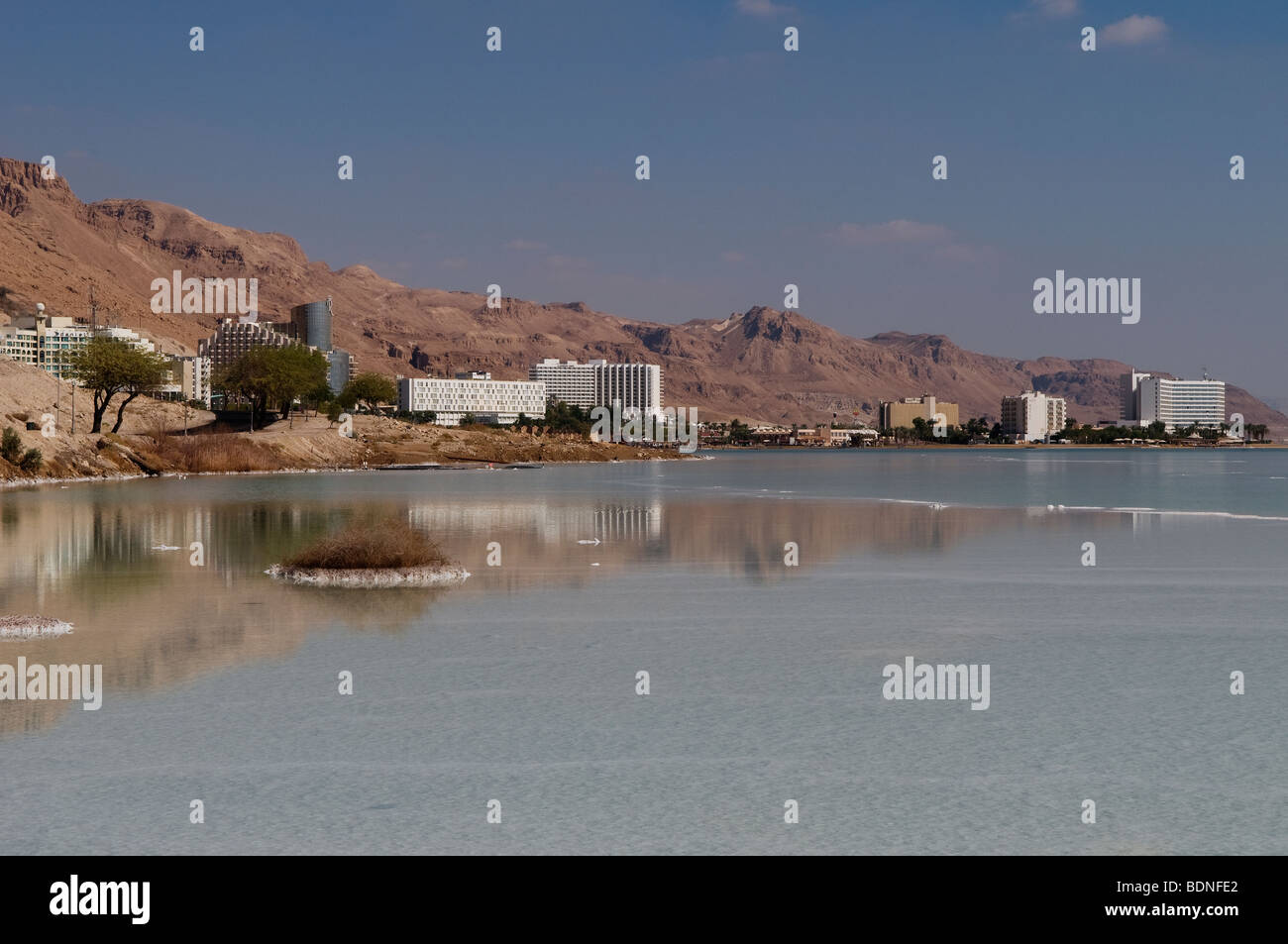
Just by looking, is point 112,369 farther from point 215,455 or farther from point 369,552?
point 369,552

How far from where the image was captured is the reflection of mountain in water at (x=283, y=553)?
1917 centimetres

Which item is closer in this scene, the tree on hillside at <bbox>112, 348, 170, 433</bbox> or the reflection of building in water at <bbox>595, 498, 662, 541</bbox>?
the reflection of building in water at <bbox>595, 498, 662, 541</bbox>

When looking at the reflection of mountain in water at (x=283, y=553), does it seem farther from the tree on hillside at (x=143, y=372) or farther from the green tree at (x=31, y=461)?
the tree on hillside at (x=143, y=372)

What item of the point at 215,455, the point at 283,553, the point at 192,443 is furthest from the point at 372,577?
the point at 192,443

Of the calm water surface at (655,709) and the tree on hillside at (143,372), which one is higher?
the tree on hillside at (143,372)

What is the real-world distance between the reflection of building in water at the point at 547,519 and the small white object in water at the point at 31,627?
20867mm

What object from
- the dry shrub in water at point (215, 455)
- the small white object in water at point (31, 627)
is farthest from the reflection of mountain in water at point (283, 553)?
the dry shrub in water at point (215, 455)

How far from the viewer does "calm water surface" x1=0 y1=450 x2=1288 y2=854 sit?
33.7 ft

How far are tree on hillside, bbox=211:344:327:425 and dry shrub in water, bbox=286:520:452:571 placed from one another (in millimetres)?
121336

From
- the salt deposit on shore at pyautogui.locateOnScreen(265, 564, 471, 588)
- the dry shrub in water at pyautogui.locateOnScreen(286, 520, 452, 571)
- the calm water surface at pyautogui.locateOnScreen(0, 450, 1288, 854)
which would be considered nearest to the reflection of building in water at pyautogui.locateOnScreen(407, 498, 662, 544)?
the calm water surface at pyautogui.locateOnScreen(0, 450, 1288, 854)

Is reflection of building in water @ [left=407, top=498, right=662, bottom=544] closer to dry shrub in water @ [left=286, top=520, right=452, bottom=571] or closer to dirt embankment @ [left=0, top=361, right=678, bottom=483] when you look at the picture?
dry shrub in water @ [left=286, top=520, right=452, bottom=571]
